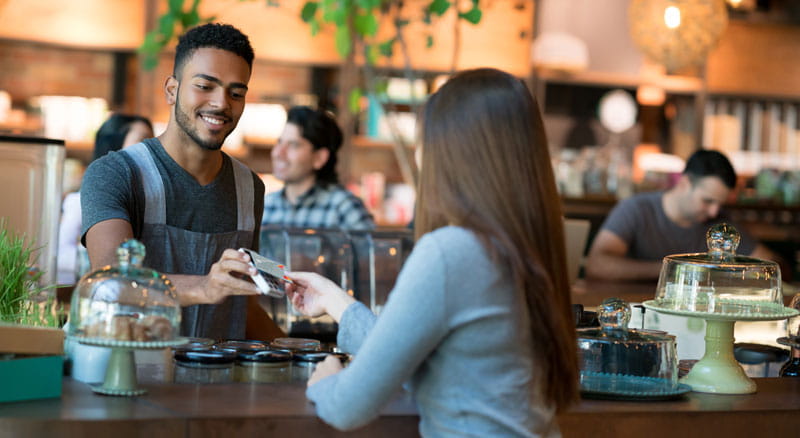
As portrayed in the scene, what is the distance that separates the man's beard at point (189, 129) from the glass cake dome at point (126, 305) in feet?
2.76

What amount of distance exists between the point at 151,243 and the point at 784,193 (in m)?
5.51

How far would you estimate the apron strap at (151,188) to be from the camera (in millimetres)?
2480

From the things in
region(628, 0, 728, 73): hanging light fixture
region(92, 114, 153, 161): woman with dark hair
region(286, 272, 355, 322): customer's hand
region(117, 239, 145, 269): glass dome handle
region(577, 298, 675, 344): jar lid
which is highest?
region(628, 0, 728, 73): hanging light fixture

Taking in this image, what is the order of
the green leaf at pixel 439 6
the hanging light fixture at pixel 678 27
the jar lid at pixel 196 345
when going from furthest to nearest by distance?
the hanging light fixture at pixel 678 27 → the green leaf at pixel 439 6 → the jar lid at pixel 196 345

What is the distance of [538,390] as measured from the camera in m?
1.57

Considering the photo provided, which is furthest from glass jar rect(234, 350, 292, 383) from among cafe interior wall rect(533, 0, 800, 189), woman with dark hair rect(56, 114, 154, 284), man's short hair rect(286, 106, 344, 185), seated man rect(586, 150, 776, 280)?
cafe interior wall rect(533, 0, 800, 189)

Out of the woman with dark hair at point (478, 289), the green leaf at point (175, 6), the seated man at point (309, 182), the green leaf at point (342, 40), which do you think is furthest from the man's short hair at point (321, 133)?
the woman with dark hair at point (478, 289)

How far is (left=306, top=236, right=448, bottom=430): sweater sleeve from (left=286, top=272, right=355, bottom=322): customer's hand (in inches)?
12.2

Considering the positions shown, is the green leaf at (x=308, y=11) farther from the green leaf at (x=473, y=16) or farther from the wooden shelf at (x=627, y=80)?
the wooden shelf at (x=627, y=80)

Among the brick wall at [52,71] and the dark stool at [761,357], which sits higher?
the brick wall at [52,71]

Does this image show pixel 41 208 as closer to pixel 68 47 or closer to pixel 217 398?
pixel 217 398

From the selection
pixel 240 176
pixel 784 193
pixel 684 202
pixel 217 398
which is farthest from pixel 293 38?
pixel 217 398

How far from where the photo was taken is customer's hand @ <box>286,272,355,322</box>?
6.05ft

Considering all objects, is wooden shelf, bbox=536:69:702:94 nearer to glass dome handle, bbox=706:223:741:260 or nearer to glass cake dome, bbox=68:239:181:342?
glass dome handle, bbox=706:223:741:260
